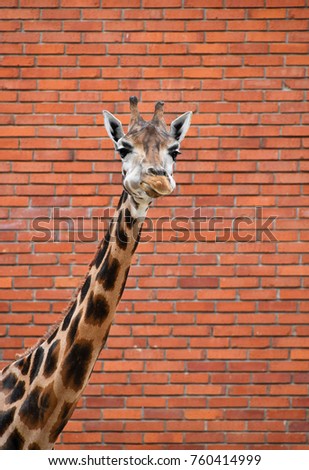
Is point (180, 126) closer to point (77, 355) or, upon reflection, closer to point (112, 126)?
point (112, 126)

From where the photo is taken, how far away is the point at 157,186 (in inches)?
107

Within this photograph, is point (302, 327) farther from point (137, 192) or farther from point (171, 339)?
point (137, 192)

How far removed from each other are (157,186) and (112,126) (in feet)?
2.67

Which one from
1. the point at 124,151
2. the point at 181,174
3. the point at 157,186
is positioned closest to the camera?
the point at 157,186

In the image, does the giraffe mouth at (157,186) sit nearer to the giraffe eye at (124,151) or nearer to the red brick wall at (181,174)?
the giraffe eye at (124,151)

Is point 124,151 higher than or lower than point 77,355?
higher

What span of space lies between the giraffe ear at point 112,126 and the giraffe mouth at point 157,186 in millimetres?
645

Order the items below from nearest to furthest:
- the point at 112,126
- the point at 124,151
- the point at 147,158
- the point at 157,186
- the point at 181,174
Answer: the point at 157,186 < the point at 147,158 < the point at 124,151 < the point at 112,126 < the point at 181,174

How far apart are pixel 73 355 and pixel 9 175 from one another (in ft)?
6.73

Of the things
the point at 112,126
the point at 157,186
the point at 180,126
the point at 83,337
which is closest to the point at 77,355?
the point at 83,337

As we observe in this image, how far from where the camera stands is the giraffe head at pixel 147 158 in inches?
109

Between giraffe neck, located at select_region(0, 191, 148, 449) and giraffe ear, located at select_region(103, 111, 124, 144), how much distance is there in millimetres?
409

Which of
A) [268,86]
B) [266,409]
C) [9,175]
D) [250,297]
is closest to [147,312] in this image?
[250,297]

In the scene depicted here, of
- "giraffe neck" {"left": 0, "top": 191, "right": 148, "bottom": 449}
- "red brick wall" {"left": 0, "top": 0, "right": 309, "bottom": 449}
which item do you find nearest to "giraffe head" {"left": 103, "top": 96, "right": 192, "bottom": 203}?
"giraffe neck" {"left": 0, "top": 191, "right": 148, "bottom": 449}
